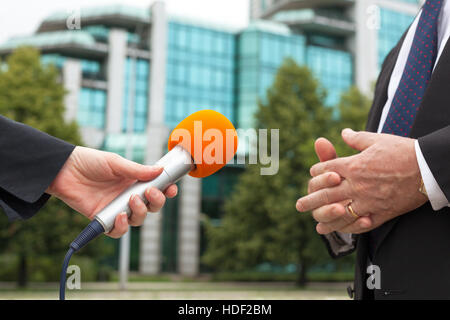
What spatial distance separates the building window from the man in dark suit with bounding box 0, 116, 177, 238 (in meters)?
37.9

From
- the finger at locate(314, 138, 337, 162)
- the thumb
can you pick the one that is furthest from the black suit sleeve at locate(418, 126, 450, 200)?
the finger at locate(314, 138, 337, 162)

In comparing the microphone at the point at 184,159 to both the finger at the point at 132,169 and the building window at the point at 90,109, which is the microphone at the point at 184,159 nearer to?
the finger at the point at 132,169

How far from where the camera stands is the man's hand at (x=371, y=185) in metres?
1.51

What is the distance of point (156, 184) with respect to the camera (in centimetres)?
159

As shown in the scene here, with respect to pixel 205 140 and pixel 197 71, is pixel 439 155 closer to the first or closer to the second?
pixel 205 140

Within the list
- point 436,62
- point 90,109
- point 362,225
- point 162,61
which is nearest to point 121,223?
point 362,225

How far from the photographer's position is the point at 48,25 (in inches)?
1657

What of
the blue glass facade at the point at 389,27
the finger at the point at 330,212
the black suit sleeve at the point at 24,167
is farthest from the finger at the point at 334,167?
the blue glass facade at the point at 389,27

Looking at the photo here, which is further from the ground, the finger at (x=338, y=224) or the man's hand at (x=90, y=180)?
the man's hand at (x=90, y=180)

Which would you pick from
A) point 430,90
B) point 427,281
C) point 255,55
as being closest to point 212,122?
point 430,90

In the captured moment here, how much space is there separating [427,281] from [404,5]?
5036 cm

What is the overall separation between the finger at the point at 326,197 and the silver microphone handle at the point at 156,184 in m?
0.46

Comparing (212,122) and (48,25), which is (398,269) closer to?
(212,122)

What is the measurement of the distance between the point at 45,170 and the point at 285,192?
20607 mm
